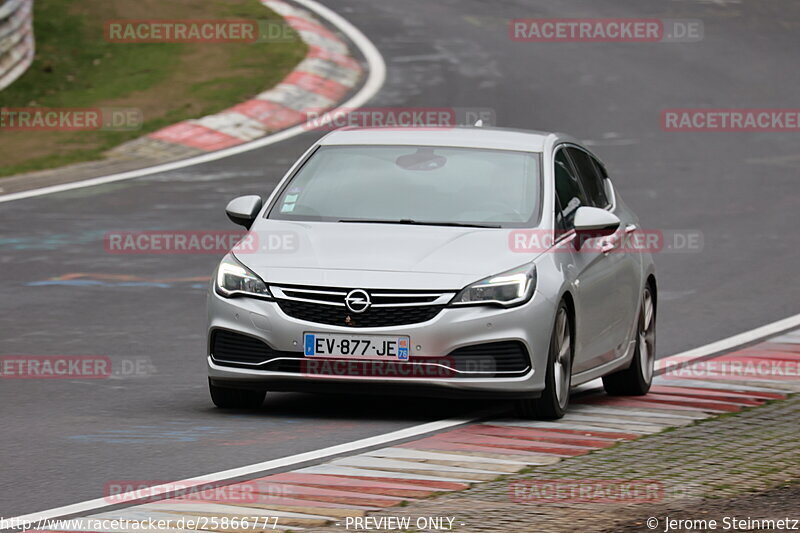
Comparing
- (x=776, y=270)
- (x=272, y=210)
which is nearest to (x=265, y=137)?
(x=776, y=270)

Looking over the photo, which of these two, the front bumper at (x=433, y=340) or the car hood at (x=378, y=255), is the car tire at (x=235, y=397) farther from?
the car hood at (x=378, y=255)

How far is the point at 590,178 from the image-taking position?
11289 millimetres

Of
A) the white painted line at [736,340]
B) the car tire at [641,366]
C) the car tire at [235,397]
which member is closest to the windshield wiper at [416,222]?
the car tire at [235,397]

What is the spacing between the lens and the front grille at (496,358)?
30.1 ft

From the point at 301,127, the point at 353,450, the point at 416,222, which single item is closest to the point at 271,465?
the point at 353,450

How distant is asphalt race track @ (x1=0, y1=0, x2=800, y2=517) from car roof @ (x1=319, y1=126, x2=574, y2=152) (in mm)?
1634

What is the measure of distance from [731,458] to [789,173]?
13.9 m

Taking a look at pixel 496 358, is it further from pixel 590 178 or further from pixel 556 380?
pixel 590 178

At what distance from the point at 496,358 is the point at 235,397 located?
159 cm

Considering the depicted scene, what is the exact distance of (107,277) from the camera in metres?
15.3

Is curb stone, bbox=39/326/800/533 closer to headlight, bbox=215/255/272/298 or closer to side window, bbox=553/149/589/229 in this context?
side window, bbox=553/149/589/229

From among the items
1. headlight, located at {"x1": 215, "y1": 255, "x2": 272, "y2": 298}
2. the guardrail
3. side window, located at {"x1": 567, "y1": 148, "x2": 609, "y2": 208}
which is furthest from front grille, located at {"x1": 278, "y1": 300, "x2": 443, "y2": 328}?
the guardrail

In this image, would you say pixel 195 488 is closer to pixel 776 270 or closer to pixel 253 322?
pixel 253 322

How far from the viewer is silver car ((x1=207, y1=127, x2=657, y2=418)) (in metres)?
9.12
